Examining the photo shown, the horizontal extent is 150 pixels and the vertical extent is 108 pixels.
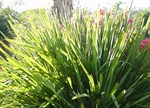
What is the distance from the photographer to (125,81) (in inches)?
67.1

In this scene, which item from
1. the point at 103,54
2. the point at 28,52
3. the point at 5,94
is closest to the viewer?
the point at 5,94

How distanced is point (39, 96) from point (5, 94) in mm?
194

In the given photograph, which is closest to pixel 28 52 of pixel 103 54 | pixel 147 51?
pixel 103 54

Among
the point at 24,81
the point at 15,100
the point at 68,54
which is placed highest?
the point at 68,54

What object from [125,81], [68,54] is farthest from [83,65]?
[125,81]

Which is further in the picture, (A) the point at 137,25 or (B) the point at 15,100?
(A) the point at 137,25

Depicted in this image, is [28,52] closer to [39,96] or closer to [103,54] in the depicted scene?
[39,96]

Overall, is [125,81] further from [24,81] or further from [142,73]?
[24,81]

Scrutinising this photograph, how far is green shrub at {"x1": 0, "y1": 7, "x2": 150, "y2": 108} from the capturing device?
1.57m

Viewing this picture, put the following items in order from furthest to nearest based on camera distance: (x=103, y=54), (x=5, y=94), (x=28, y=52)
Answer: (x=28, y=52)
(x=103, y=54)
(x=5, y=94)

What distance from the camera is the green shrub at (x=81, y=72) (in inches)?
61.7

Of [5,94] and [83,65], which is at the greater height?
[83,65]

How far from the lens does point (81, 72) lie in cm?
167

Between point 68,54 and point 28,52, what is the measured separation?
368mm
